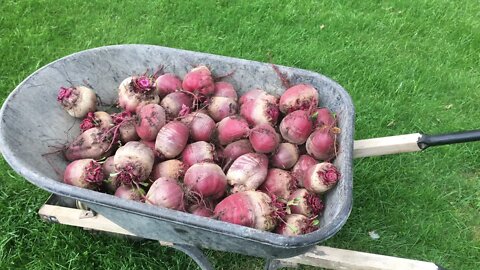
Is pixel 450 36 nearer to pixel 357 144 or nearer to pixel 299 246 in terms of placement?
pixel 357 144

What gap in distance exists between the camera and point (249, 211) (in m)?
1.84

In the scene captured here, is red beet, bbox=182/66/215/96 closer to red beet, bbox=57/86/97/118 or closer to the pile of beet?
the pile of beet

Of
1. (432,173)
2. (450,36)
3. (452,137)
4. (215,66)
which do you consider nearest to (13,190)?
(215,66)

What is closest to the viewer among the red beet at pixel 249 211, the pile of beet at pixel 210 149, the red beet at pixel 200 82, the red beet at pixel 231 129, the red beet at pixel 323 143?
the red beet at pixel 249 211

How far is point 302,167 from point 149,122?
0.70 meters

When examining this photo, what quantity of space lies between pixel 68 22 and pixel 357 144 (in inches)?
112

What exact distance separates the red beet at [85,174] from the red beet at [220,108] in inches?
23.1

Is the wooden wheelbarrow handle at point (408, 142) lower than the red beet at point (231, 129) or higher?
lower

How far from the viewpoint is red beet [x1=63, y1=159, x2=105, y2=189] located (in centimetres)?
199

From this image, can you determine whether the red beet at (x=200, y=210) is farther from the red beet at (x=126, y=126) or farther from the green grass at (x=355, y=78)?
the green grass at (x=355, y=78)

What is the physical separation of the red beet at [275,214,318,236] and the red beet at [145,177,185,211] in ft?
1.32

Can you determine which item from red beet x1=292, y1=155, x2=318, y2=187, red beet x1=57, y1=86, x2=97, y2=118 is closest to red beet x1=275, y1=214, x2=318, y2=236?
red beet x1=292, y1=155, x2=318, y2=187

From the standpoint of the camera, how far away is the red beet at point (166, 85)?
2.35 m

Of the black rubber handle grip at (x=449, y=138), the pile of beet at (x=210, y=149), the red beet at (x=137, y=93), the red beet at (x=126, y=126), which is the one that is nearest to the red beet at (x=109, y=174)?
the pile of beet at (x=210, y=149)
